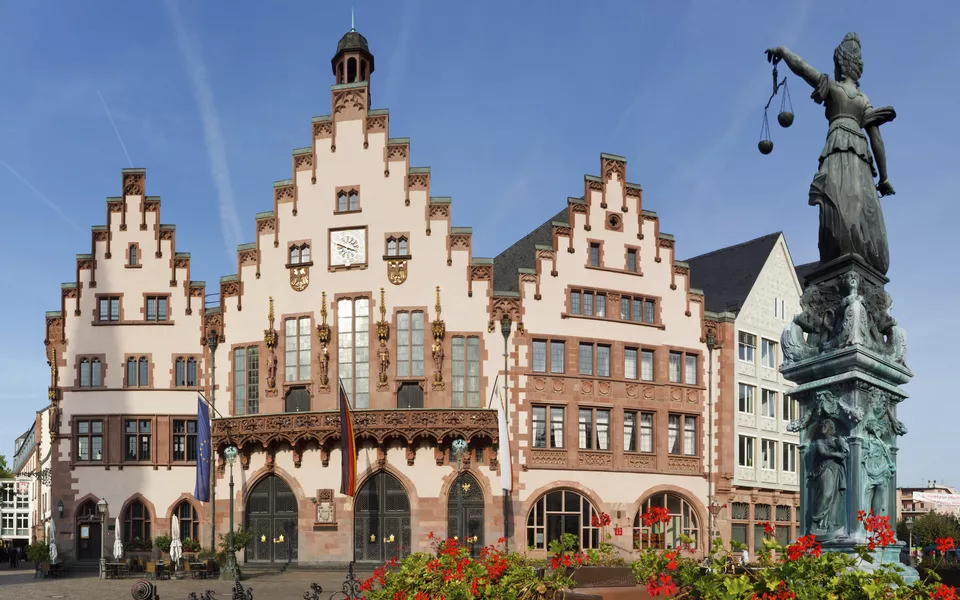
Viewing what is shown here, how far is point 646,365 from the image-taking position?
→ 50.2 m

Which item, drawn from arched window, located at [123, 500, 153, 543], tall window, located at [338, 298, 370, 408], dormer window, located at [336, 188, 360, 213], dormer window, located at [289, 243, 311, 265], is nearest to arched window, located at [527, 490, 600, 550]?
tall window, located at [338, 298, 370, 408]

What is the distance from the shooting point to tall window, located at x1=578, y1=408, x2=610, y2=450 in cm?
4847

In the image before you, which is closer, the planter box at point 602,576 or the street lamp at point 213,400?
the planter box at point 602,576

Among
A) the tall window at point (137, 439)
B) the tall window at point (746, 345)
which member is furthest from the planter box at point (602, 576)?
the tall window at point (137, 439)

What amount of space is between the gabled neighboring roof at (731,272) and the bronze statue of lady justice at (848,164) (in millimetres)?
37939

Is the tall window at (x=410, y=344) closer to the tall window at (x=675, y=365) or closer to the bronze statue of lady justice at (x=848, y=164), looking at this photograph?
the tall window at (x=675, y=365)

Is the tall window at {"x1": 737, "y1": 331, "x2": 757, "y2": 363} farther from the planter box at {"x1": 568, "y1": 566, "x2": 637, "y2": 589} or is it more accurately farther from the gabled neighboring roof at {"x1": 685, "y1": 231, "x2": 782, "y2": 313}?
the planter box at {"x1": 568, "y1": 566, "x2": 637, "y2": 589}

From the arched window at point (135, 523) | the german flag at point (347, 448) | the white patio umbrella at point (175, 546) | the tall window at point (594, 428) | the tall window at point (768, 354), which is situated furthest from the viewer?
the tall window at point (768, 354)

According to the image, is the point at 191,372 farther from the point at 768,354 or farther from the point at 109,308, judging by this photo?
the point at 768,354

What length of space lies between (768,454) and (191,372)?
2939 centimetres

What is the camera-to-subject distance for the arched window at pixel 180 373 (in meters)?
51.6

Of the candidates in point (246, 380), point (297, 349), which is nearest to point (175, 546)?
point (246, 380)

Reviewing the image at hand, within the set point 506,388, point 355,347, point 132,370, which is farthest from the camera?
point 132,370

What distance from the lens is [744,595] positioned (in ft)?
30.5
